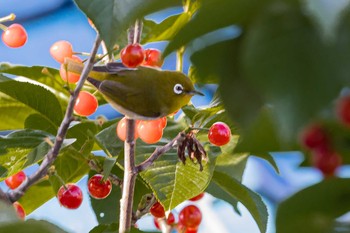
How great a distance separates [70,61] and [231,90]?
46 centimetres

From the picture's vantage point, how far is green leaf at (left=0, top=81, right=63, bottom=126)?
70 cm

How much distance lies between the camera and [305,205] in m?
0.20

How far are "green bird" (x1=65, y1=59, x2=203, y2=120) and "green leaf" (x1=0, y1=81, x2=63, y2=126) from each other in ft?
0.20

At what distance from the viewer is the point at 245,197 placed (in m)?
0.67

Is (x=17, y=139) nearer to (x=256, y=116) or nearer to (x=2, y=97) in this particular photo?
(x=2, y=97)

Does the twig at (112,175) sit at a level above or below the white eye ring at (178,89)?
below

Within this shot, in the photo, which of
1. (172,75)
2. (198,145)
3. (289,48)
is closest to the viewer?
(289,48)

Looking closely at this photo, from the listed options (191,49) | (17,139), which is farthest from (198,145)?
(191,49)

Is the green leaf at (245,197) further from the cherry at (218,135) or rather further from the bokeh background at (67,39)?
the bokeh background at (67,39)

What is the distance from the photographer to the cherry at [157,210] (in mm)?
682

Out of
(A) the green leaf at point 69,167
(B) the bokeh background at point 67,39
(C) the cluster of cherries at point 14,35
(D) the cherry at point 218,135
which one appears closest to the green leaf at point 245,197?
(D) the cherry at point 218,135

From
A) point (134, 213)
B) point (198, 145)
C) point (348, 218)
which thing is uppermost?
point (348, 218)

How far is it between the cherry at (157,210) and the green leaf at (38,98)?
0.52 ft

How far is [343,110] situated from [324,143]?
0.01 meters
